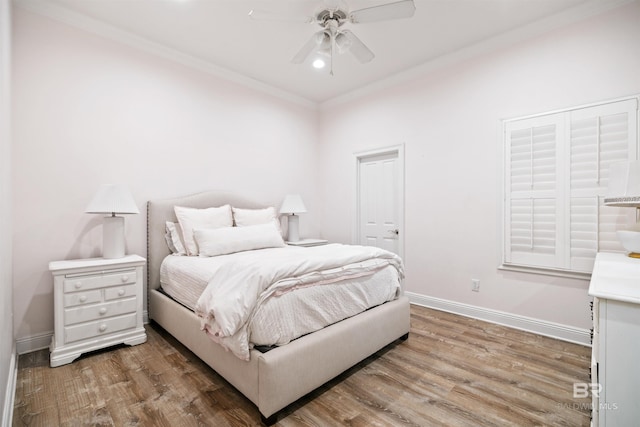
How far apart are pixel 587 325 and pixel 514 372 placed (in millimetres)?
1015

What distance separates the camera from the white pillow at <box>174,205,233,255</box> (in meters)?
3.02

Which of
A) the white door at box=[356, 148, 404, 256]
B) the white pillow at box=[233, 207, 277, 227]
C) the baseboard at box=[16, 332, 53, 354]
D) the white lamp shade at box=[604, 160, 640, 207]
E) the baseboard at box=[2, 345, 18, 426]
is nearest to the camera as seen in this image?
the baseboard at box=[2, 345, 18, 426]

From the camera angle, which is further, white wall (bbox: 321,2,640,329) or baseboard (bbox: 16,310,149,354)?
white wall (bbox: 321,2,640,329)

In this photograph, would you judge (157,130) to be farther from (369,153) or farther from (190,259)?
(369,153)

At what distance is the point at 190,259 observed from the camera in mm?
2766

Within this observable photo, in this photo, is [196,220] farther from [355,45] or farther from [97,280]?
[355,45]

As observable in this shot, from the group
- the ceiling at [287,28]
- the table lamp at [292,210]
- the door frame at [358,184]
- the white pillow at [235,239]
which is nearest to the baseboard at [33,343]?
the white pillow at [235,239]

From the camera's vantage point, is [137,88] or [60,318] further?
[137,88]

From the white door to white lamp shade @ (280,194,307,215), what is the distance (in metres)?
0.87

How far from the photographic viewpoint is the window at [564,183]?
95.3 inches

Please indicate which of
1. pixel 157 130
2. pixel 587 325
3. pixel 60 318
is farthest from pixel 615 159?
pixel 60 318

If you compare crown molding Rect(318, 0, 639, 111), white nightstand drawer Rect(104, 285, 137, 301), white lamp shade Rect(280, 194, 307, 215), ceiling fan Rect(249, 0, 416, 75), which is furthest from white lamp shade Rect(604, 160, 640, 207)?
white nightstand drawer Rect(104, 285, 137, 301)

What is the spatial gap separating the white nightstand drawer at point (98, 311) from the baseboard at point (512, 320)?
3031 mm

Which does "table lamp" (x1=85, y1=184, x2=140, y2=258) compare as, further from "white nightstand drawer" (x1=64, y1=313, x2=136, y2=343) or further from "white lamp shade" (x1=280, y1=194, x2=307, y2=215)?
"white lamp shade" (x1=280, y1=194, x2=307, y2=215)
